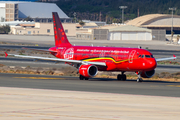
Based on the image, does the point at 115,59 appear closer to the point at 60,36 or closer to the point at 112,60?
the point at 112,60

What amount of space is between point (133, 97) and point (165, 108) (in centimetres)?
553

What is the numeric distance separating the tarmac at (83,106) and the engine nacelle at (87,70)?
12.4m

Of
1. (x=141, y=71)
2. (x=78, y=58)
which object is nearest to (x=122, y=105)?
Result: (x=141, y=71)

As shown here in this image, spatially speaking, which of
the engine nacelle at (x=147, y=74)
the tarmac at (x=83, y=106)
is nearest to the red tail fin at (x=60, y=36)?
the engine nacelle at (x=147, y=74)

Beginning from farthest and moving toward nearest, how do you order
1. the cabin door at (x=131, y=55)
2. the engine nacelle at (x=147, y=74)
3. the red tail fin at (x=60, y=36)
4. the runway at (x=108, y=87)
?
the red tail fin at (x=60, y=36)
the engine nacelle at (x=147, y=74)
the cabin door at (x=131, y=55)
the runway at (x=108, y=87)

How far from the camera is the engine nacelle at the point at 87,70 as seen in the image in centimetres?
4247

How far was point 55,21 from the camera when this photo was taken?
52094mm

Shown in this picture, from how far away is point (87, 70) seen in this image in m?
42.4

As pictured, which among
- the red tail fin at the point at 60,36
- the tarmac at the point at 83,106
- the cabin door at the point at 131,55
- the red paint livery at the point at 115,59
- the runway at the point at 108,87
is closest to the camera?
the tarmac at the point at 83,106

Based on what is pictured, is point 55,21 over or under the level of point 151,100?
over

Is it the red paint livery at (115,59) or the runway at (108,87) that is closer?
the runway at (108,87)

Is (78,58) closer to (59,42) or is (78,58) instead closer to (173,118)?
(59,42)

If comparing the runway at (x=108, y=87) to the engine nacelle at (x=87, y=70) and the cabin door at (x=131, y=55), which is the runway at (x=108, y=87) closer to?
the engine nacelle at (x=87, y=70)

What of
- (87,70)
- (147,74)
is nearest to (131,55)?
(147,74)
